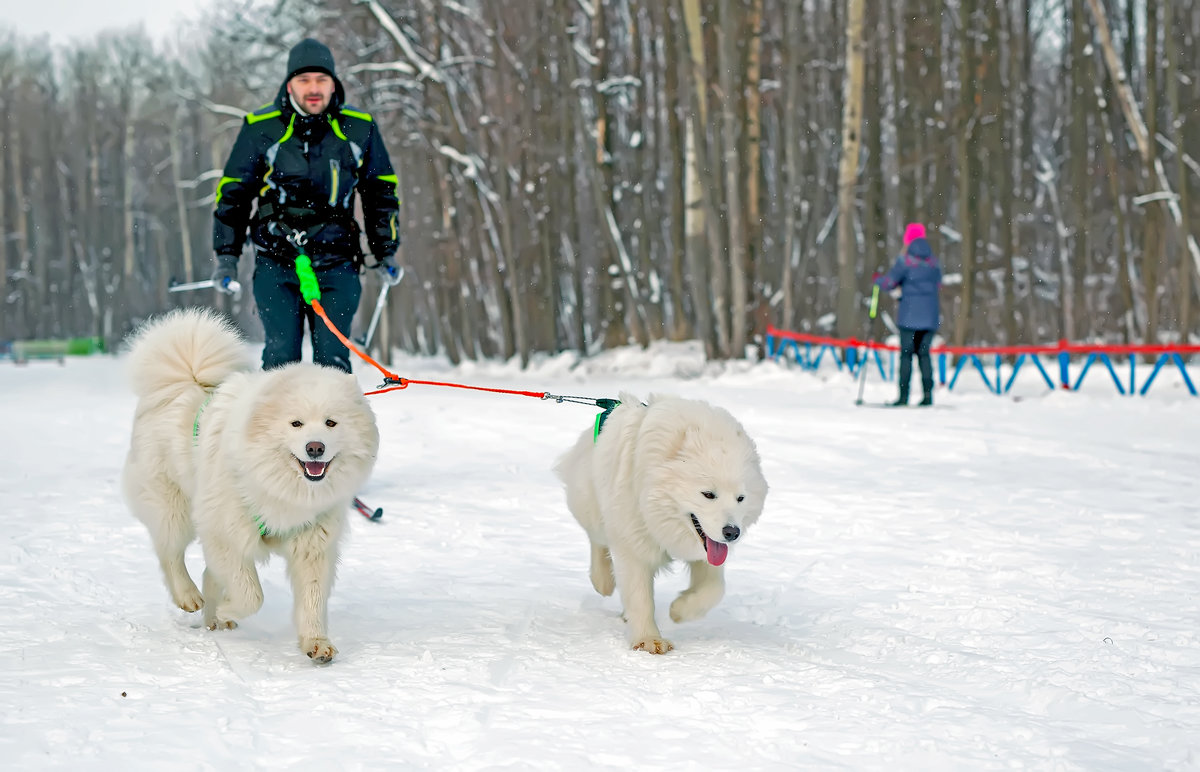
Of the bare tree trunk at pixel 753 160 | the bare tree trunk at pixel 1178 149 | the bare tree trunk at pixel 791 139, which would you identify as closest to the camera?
the bare tree trunk at pixel 1178 149

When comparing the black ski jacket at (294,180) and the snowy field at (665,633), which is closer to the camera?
the snowy field at (665,633)

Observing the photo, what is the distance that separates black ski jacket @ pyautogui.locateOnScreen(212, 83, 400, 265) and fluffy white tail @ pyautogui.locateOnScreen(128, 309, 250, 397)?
3.53 feet

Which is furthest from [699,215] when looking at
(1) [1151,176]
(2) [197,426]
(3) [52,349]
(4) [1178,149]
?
(3) [52,349]

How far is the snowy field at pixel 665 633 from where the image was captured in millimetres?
2568

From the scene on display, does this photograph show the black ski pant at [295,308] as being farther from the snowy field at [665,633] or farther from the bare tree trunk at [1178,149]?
the bare tree trunk at [1178,149]

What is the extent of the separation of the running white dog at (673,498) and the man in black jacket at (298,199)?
6.22 feet

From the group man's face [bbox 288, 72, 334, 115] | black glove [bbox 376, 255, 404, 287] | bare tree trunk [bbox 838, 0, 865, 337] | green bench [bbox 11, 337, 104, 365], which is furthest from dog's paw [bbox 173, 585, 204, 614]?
green bench [bbox 11, 337, 104, 365]

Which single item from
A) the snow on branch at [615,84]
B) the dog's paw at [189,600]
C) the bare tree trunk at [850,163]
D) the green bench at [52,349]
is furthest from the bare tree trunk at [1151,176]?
the green bench at [52,349]

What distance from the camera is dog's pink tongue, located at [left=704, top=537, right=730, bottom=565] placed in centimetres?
334

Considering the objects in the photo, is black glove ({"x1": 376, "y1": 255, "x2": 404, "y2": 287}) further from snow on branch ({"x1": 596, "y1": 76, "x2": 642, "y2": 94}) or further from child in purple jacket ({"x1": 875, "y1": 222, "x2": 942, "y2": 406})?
snow on branch ({"x1": 596, "y1": 76, "x2": 642, "y2": 94})

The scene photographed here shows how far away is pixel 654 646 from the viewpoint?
3.44 meters

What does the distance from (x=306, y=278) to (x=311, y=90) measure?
84 centimetres

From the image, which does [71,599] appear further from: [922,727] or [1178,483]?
[1178,483]

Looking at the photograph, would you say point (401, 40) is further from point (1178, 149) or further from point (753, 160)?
point (1178, 149)
